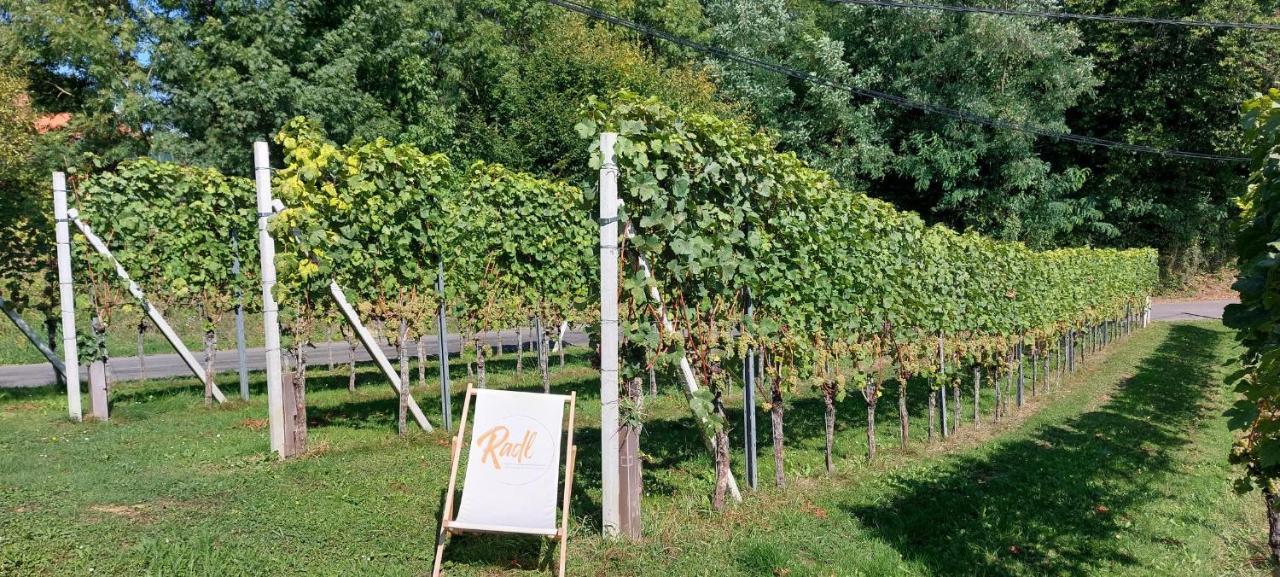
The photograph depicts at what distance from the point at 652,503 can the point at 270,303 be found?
3495 millimetres

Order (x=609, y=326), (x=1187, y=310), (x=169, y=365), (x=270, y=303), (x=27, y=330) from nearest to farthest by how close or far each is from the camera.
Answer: (x=609, y=326) → (x=270, y=303) → (x=27, y=330) → (x=169, y=365) → (x=1187, y=310)

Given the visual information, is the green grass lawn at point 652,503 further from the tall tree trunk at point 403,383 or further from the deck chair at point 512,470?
the deck chair at point 512,470

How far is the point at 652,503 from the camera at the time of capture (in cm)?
558

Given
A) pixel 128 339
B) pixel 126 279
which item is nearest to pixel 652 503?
pixel 126 279

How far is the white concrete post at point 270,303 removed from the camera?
6586 mm

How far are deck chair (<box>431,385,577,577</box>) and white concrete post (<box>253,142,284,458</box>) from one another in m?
2.83

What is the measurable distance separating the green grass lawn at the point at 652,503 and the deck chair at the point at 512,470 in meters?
0.36

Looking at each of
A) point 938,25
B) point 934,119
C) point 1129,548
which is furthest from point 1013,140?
point 1129,548

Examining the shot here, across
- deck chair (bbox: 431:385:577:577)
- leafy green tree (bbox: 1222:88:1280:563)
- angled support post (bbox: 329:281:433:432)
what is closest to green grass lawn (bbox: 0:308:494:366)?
angled support post (bbox: 329:281:433:432)

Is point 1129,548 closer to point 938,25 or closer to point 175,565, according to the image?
point 175,565

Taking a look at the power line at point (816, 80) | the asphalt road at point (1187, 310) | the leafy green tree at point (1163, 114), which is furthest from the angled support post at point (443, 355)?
the leafy green tree at point (1163, 114)

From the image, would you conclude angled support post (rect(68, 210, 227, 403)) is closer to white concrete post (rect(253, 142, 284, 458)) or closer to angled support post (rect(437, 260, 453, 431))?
white concrete post (rect(253, 142, 284, 458))

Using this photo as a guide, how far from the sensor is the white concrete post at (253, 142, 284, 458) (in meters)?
6.59

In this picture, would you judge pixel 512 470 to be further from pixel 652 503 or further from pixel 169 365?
pixel 169 365
